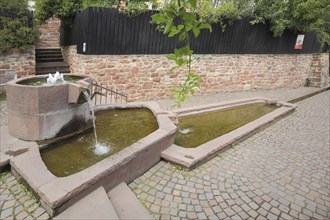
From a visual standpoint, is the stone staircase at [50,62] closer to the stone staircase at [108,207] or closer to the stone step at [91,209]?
the stone staircase at [108,207]

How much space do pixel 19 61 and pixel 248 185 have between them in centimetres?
752

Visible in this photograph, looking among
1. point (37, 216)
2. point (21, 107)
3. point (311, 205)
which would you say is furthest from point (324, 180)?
point (21, 107)

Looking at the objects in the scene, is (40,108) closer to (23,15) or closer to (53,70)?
(23,15)

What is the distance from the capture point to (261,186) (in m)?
3.58

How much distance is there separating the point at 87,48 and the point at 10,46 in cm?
231

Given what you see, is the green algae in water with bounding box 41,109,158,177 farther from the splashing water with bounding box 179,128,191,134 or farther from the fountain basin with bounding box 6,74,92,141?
the splashing water with bounding box 179,128,191,134

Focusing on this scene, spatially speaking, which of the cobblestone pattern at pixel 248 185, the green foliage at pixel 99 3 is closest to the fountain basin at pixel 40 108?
the cobblestone pattern at pixel 248 185

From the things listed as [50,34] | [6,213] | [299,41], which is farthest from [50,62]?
[299,41]

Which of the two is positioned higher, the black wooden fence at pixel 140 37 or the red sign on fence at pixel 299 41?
the red sign on fence at pixel 299 41

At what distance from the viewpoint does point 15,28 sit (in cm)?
681

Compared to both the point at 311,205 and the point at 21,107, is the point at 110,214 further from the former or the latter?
the point at 311,205

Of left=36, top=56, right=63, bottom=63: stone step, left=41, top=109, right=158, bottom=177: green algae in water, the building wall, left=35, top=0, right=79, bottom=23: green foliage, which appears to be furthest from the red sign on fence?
left=36, top=56, right=63, bottom=63: stone step

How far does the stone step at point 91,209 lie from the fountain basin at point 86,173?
0.06 meters

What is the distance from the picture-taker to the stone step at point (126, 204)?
106 inches
